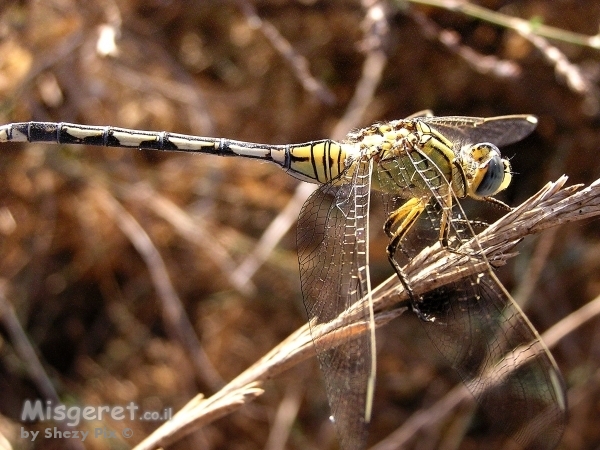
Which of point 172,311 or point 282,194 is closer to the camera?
point 172,311

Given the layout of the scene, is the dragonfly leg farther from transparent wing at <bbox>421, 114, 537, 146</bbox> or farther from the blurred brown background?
the blurred brown background

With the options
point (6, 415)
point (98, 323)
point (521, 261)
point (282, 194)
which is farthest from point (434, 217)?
point (6, 415)

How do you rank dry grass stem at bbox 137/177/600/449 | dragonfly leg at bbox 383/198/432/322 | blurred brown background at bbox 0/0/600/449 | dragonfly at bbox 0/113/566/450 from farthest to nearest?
blurred brown background at bbox 0/0/600/449 < dragonfly leg at bbox 383/198/432/322 < dragonfly at bbox 0/113/566/450 < dry grass stem at bbox 137/177/600/449

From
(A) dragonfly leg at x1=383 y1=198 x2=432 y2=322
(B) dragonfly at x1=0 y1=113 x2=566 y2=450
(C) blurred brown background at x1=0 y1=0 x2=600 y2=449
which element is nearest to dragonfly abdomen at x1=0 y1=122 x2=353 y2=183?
(B) dragonfly at x1=0 y1=113 x2=566 y2=450

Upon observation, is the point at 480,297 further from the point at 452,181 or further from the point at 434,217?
the point at 452,181

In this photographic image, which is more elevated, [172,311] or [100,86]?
[100,86]

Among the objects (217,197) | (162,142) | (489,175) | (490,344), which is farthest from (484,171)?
(217,197)
